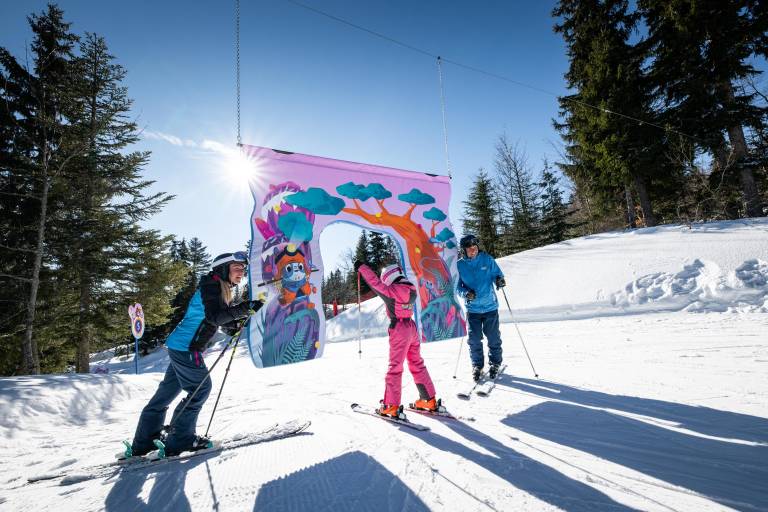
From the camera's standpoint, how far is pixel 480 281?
15.5ft

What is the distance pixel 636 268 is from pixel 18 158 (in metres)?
18.7

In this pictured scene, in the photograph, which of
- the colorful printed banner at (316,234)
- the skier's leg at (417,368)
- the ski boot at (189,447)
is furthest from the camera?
the colorful printed banner at (316,234)

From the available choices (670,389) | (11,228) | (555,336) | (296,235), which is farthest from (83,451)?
(11,228)

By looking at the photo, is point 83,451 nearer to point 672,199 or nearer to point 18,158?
point 18,158

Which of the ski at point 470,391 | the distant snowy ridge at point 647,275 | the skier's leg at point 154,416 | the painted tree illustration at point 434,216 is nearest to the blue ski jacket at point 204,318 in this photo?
the skier's leg at point 154,416

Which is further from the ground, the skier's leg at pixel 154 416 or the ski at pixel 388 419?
the skier's leg at pixel 154 416

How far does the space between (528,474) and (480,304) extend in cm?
280

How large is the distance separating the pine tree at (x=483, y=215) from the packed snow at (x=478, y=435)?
14.9 meters

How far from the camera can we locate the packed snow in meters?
1.85

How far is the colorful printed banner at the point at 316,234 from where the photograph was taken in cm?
585

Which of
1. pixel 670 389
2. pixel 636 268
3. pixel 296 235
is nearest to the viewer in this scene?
pixel 670 389

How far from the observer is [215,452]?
9.12 ft

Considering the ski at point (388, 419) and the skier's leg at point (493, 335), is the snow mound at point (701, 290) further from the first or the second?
the ski at point (388, 419)

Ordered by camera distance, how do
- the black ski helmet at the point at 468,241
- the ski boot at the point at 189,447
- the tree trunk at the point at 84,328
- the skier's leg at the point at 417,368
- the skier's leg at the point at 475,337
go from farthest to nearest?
the tree trunk at the point at 84,328, the black ski helmet at the point at 468,241, the skier's leg at the point at 475,337, the skier's leg at the point at 417,368, the ski boot at the point at 189,447
